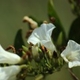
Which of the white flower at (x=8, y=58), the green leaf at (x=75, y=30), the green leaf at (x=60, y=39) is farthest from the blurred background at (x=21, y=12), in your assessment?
the white flower at (x=8, y=58)

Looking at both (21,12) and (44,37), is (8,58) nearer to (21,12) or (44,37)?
(44,37)

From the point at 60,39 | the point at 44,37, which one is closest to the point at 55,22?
the point at 60,39

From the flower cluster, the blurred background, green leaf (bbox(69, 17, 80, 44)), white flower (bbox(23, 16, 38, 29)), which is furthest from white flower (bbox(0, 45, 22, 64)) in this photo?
the blurred background

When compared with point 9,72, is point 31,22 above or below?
above

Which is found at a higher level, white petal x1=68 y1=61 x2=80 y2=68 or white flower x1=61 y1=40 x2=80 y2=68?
white flower x1=61 y1=40 x2=80 y2=68

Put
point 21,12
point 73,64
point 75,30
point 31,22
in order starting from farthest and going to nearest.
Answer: point 21,12
point 75,30
point 31,22
point 73,64

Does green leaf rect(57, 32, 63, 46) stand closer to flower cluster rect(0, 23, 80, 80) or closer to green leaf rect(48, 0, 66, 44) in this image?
green leaf rect(48, 0, 66, 44)

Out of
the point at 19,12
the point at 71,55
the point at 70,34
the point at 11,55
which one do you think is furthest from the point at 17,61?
the point at 19,12
